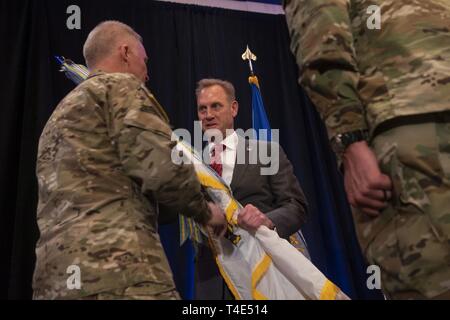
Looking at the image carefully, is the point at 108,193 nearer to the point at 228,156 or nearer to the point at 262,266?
the point at 262,266

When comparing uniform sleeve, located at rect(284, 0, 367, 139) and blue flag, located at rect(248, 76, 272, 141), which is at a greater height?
blue flag, located at rect(248, 76, 272, 141)

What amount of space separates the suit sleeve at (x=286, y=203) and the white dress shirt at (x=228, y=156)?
0.20 m

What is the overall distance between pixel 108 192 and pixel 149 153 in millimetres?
150

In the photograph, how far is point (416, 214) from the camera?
34.0 inches

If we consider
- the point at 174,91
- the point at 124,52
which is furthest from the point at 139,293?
the point at 174,91

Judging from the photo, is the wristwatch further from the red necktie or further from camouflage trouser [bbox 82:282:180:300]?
the red necktie

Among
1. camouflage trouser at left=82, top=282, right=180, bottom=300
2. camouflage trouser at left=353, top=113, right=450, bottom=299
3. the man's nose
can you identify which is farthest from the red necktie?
camouflage trouser at left=353, top=113, right=450, bottom=299

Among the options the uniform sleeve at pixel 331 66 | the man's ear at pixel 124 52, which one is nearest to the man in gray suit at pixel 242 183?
the man's ear at pixel 124 52

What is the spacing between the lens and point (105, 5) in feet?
12.5

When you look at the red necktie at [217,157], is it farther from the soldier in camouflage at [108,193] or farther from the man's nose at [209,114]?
the soldier in camouflage at [108,193]

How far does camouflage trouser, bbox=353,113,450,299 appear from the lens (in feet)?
2.76

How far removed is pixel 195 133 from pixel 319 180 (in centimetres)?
119

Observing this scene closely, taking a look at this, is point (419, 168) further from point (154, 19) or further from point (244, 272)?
point (154, 19)

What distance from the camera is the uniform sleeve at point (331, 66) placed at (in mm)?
957
